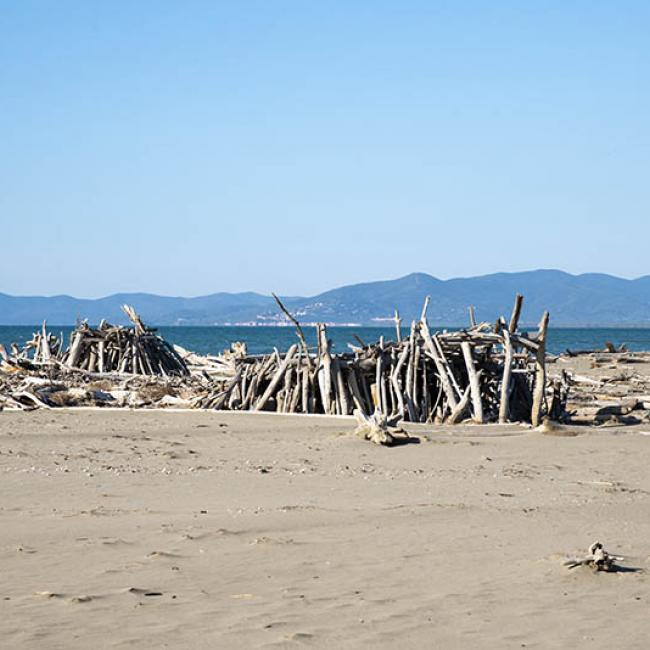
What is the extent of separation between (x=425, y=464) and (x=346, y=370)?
3.94m

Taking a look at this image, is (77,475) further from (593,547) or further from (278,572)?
(593,547)

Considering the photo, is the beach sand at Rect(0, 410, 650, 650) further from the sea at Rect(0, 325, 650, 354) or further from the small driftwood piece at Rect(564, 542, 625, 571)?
the sea at Rect(0, 325, 650, 354)

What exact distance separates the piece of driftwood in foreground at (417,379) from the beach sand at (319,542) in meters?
Result: 1.96

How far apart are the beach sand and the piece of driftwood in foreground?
77.0 inches

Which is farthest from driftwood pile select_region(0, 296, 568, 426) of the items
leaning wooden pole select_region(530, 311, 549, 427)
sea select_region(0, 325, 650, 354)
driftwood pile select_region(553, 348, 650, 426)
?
sea select_region(0, 325, 650, 354)

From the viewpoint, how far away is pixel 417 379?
557 inches

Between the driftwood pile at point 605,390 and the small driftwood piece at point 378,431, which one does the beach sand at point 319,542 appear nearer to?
the small driftwood piece at point 378,431

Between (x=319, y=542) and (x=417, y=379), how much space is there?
7.54 metres

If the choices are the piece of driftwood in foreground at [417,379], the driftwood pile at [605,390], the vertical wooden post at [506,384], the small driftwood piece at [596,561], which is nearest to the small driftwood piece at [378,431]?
the piece of driftwood in foreground at [417,379]

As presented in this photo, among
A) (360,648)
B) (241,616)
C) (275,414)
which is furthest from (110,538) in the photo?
(275,414)

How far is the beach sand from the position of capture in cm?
505

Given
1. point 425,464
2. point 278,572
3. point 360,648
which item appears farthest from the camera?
point 425,464

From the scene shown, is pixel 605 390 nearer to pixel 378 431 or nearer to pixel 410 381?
pixel 410 381

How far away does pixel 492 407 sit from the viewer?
1413 cm
